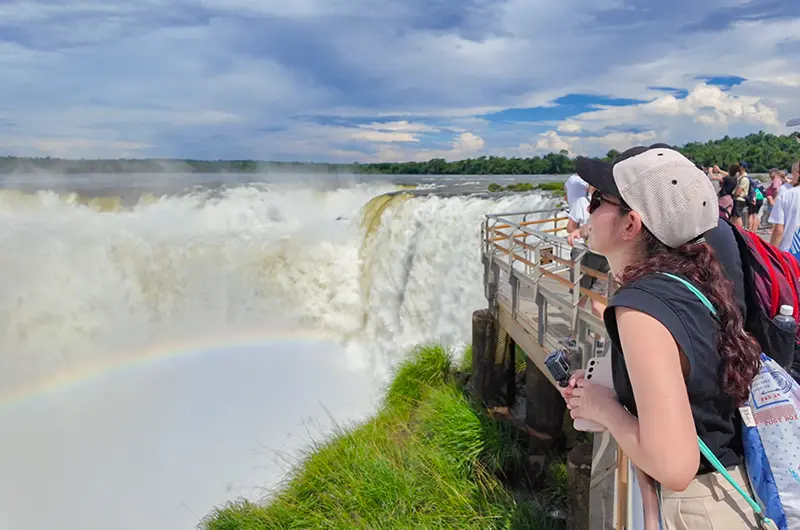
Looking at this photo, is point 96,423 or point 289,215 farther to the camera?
point 289,215

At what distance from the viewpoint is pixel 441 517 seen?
509 centimetres

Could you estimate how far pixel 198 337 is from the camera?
15.2 m

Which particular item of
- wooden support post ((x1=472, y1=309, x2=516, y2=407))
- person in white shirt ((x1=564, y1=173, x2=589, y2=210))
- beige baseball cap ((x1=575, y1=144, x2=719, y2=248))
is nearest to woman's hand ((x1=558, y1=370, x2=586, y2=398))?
beige baseball cap ((x1=575, y1=144, x2=719, y2=248))

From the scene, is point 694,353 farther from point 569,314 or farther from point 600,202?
point 569,314

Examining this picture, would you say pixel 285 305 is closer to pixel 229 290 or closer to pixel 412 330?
pixel 229 290

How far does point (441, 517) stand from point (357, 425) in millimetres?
3056

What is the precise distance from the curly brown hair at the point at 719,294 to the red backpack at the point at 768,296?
0.53ft

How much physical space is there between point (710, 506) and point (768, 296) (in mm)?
564

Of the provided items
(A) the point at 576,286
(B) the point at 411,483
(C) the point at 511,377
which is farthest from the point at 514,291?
(B) the point at 411,483

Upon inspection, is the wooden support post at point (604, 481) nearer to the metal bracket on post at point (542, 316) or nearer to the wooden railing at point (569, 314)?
the wooden railing at point (569, 314)

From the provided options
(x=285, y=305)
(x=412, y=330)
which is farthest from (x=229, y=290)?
(x=412, y=330)

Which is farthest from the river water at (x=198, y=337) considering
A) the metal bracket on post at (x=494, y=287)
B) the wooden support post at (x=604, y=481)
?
the wooden support post at (x=604, y=481)

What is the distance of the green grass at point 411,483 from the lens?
203 inches

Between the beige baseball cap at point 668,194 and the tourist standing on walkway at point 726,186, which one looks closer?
the beige baseball cap at point 668,194
